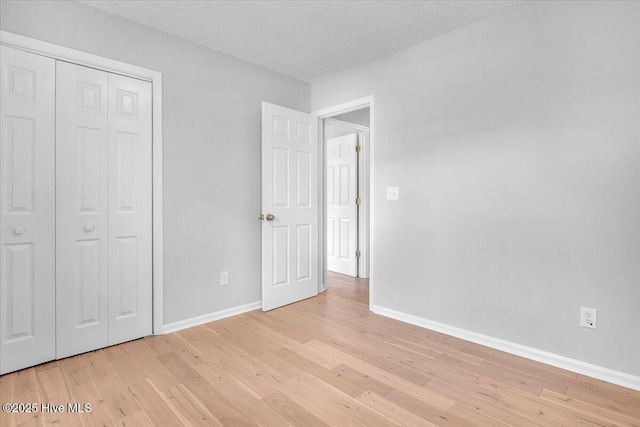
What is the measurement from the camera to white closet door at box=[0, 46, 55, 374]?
2.04m

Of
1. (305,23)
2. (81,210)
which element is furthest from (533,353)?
(81,210)

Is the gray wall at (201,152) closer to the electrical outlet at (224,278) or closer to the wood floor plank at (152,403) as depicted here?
the electrical outlet at (224,278)

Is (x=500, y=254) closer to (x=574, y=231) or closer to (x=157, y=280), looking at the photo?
(x=574, y=231)

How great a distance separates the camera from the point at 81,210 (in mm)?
2318

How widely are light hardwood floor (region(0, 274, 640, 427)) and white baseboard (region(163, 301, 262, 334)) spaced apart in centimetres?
10

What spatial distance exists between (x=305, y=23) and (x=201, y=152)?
1376mm

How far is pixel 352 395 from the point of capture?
72.6 inches

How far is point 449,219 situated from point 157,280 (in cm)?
243

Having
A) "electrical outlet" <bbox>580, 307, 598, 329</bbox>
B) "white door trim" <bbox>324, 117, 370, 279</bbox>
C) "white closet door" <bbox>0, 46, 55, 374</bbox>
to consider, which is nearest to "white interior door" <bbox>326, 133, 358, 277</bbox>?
"white door trim" <bbox>324, 117, 370, 279</bbox>

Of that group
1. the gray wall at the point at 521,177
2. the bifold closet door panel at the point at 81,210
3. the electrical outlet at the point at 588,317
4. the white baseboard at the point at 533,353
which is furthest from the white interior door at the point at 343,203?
the bifold closet door panel at the point at 81,210

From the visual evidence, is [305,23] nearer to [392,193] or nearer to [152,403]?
[392,193]

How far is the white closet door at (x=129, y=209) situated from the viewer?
2455 mm

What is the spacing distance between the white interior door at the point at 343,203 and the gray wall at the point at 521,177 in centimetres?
148

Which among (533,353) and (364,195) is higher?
(364,195)
